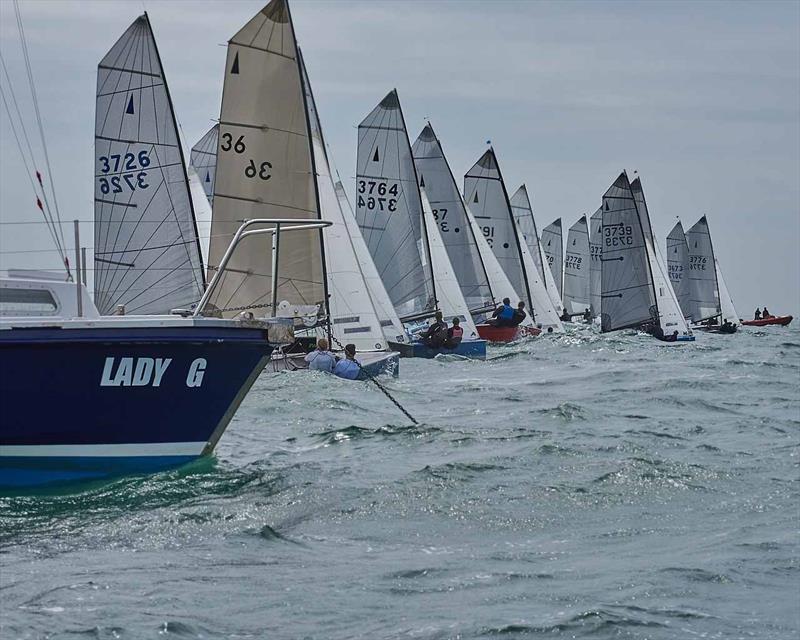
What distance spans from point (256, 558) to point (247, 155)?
17.4 m

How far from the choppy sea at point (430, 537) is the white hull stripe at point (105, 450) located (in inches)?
8.8

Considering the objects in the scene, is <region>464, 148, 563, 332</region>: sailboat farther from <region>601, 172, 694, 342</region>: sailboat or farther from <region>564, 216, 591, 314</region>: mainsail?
<region>564, 216, 591, 314</region>: mainsail

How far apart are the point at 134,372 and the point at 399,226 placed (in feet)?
89.1

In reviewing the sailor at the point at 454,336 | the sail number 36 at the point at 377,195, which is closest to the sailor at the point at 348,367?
the sailor at the point at 454,336

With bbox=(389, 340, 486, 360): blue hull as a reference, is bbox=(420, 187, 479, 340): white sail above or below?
above

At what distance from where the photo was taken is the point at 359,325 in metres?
26.3

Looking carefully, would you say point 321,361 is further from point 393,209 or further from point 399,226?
point 393,209

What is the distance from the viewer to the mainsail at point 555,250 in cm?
8188

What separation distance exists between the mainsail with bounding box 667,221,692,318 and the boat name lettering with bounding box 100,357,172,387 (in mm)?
56414

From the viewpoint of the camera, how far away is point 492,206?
50156 mm

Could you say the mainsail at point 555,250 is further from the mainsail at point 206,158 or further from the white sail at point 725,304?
the mainsail at point 206,158

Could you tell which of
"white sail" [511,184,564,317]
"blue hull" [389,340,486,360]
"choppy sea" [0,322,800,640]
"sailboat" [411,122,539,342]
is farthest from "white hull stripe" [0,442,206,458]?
"white sail" [511,184,564,317]

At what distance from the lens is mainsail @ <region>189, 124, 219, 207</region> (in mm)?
34969

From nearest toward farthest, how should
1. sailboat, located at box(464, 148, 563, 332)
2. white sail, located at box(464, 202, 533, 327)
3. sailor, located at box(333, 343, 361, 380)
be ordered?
sailor, located at box(333, 343, 361, 380), white sail, located at box(464, 202, 533, 327), sailboat, located at box(464, 148, 563, 332)
